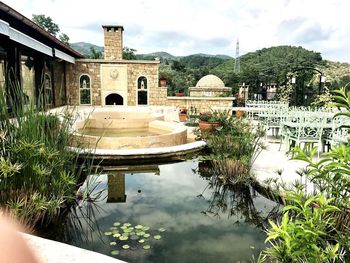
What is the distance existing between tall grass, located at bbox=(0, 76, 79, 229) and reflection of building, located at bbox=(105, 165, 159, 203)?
3.03ft

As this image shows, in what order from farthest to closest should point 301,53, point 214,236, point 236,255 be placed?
point 301,53, point 214,236, point 236,255

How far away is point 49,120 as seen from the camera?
3.51 m

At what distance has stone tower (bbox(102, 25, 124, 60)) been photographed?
55.2 ft

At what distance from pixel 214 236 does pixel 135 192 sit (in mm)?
1525

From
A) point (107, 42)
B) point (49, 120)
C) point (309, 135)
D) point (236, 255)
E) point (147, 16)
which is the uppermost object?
point (147, 16)

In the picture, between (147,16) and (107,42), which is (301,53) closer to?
(147,16)

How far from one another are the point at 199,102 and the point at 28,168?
12707 millimetres

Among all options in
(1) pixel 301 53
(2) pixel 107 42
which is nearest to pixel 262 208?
(2) pixel 107 42

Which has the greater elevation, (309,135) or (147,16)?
(147,16)

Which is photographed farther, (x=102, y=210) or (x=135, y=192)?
(x=135, y=192)

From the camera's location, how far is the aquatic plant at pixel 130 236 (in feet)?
9.31

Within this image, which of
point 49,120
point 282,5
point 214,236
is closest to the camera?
point 214,236

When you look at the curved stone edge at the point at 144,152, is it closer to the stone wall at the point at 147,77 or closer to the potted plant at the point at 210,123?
the potted plant at the point at 210,123

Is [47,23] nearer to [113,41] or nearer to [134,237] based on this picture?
[113,41]
